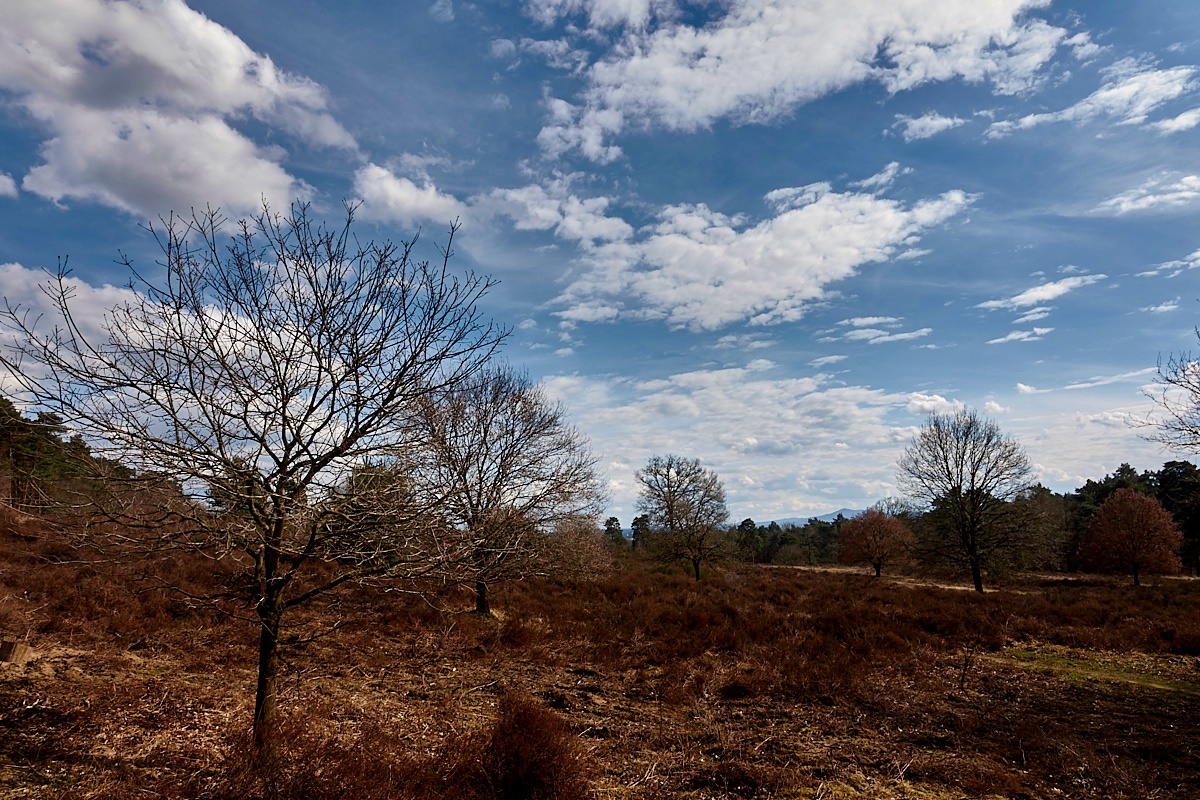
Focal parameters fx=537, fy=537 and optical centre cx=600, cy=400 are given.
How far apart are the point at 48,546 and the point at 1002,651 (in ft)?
80.0

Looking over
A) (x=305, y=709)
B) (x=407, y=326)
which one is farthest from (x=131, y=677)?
(x=407, y=326)

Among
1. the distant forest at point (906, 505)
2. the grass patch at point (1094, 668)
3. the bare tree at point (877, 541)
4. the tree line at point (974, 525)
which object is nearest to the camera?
the distant forest at point (906, 505)

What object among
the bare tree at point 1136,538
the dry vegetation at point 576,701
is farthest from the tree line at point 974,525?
the dry vegetation at point 576,701

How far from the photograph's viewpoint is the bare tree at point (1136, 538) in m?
30.8

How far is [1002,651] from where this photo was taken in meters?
13.4

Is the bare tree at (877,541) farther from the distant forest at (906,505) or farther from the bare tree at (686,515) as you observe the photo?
the bare tree at (686,515)

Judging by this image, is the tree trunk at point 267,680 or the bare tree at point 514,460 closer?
the tree trunk at point 267,680

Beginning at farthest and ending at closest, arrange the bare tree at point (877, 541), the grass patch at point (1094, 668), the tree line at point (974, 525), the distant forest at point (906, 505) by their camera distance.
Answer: the bare tree at point (877, 541), the tree line at point (974, 525), the grass patch at point (1094, 668), the distant forest at point (906, 505)

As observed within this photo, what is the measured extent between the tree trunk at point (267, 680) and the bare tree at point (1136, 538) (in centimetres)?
4318

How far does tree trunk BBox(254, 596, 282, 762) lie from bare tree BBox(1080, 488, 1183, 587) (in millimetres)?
43179

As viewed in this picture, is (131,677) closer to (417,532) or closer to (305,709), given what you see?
(305,709)

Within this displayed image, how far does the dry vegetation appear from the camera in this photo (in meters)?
5.32

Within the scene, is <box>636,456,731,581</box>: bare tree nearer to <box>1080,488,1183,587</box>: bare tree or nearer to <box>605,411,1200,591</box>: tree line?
<box>605,411,1200,591</box>: tree line

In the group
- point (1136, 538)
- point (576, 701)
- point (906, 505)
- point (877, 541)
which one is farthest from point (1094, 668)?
point (877, 541)
